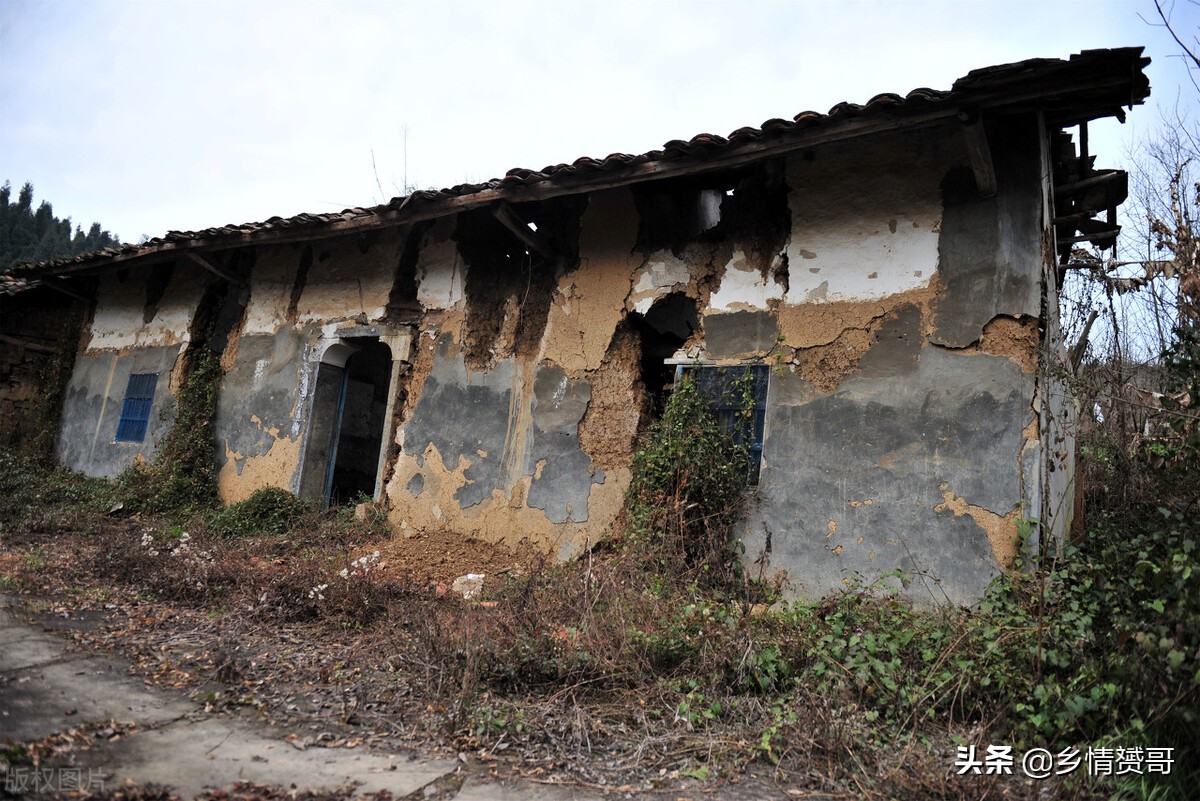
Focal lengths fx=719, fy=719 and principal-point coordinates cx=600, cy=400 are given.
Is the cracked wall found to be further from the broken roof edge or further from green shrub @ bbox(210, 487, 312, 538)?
the broken roof edge

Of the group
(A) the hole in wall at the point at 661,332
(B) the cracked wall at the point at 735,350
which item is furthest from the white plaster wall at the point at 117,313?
(A) the hole in wall at the point at 661,332

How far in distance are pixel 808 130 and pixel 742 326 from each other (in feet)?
5.61

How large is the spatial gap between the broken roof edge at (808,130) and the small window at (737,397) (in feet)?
5.71

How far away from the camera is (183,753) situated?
314cm

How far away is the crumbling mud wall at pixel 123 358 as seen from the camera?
33.8ft

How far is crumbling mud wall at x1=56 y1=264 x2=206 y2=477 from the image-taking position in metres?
10.3

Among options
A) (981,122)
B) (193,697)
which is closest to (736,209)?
(981,122)

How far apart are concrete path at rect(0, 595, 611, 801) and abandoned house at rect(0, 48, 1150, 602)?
11.5 ft

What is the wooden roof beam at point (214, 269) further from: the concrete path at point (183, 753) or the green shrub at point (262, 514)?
the concrete path at point (183, 753)

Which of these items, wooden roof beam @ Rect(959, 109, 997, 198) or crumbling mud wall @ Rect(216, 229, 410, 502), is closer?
wooden roof beam @ Rect(959, 109, 997, 198)

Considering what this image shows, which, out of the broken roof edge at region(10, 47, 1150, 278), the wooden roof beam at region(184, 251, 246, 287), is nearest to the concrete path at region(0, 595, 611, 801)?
the broken roof edge at region(10, 47, 1150, 278)

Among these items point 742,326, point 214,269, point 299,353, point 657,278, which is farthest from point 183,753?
point 214,269

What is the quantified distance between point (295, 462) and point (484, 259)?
3403 millimetres

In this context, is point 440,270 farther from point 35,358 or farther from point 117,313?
point 35,358
